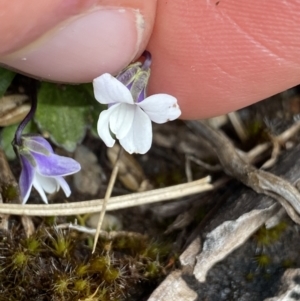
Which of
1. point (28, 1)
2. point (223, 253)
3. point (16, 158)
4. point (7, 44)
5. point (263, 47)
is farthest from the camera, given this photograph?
point (16, 158)

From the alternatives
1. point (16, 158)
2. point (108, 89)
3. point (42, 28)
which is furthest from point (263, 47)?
point (16, 158)

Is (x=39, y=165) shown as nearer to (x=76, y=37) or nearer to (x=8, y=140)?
(x=8, y=140)

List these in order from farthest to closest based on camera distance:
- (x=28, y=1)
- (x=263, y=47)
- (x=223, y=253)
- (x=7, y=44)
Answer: (x=223, y=253) → (x=263, y=47) → (x=7, y=44) → (x=28, y=1)

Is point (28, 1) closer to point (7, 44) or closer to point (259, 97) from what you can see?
point (7, 44)

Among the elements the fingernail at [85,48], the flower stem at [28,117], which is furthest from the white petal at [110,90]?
the flower stem at [28,117]

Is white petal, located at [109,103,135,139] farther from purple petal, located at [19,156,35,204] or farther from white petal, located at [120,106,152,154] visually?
purple petal, located at [19,156,35,204]
